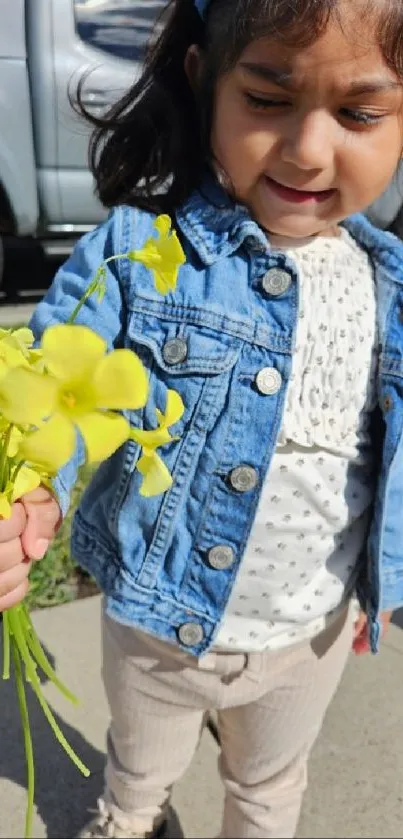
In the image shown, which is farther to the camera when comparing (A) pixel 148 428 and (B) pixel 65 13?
(B) pixel 65 13

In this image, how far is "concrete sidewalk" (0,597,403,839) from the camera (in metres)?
0.62

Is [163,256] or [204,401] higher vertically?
[163,256]

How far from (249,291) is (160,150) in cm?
23

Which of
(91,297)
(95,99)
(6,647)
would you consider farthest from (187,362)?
(95,99)

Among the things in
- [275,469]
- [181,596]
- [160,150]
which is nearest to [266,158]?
[160,150]

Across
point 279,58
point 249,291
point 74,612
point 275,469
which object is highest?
point 279,58

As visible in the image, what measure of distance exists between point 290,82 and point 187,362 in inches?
11.8

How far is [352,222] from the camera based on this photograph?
109 centimetres

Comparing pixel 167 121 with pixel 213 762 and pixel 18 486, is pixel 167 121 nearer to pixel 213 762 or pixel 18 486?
pixel 18 486

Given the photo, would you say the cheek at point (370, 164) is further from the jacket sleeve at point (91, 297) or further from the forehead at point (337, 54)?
the jacket sleeve at point (91, 297)

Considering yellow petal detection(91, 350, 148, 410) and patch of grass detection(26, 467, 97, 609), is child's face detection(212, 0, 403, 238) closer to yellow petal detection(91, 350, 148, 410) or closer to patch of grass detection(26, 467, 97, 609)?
yellow petal detection(91, 350, 148, 410)

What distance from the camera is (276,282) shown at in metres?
0.97

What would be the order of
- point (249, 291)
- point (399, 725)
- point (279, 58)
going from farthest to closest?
point (249, 291)
point (279, 58)
point (399, 725)

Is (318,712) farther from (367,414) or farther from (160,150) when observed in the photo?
(160,150)
